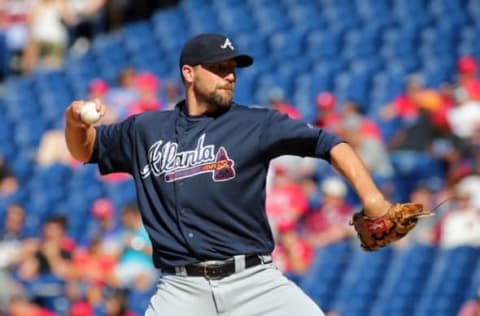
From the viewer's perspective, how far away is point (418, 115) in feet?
37.7

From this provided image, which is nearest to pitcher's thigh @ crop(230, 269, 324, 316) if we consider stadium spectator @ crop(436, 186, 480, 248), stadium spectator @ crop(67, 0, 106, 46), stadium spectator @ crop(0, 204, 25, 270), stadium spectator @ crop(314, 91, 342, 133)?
stadium spectator @ crop(436, 186, 480, 248)

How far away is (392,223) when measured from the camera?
481 cm

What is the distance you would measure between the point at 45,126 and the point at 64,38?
128 inches

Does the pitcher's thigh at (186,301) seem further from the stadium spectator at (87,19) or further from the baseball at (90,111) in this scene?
the stadium spectator at (87,19)

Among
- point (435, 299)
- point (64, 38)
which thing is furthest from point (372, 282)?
point (64, 38)

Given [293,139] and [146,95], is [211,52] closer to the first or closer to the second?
[293,139]

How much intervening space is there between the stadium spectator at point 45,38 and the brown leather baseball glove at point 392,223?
41.3ft

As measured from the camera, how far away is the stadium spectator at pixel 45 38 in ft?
56.3

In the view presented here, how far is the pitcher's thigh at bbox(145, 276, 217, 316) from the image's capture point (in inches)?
201

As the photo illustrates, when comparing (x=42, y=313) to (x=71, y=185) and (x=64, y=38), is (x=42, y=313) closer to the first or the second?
(x=71, y=185)

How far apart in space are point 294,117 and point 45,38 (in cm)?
634

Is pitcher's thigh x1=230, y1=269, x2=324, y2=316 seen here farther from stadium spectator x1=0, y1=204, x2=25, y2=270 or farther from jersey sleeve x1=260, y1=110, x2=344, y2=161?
stadium spectator x1=0, y1=204, x2=25, y2=270

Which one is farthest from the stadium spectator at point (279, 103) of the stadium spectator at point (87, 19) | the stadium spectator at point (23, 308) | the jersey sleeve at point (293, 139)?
the jersey sleeve at point (293, 139)

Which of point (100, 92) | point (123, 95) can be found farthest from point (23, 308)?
point (100, 92)
